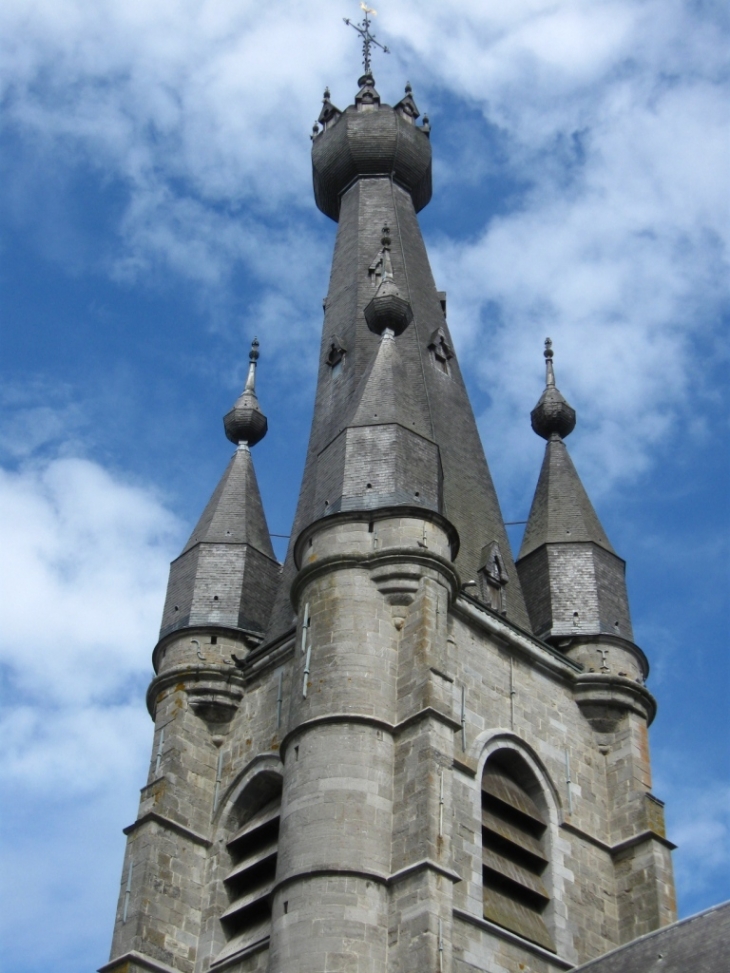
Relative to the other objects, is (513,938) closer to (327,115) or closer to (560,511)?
(560,511)

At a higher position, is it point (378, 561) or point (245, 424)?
point (245, 424)

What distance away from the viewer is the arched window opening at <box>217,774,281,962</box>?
20.8 metres

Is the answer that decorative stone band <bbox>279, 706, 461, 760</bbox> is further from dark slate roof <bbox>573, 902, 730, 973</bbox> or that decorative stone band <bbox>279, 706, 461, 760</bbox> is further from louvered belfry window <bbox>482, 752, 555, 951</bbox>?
dark slate roof <bbox>573, 902, 730, 973</bbox>

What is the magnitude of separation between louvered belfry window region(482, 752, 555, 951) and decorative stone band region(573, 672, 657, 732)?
2010 millimetres

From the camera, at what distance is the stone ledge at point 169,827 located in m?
21.9

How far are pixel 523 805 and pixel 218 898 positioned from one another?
4.20m

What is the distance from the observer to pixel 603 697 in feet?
78.4

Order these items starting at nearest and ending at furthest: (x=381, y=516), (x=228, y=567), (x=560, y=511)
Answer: (x=381, y=516) < (x=228, y=567) < (x=560, y=511)

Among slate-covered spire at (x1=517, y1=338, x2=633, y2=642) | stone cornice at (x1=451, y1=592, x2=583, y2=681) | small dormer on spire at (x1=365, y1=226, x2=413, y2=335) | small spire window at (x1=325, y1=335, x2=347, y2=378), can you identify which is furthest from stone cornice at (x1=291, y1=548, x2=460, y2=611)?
small spire window at (x1=325, y1=335, x2=347, y2=378)

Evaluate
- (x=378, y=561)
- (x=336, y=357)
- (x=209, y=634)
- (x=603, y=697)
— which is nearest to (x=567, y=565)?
(x=603, y=697)

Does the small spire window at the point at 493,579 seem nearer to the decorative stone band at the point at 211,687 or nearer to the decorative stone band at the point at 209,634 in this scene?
the decorative stone band at the point at 209,634

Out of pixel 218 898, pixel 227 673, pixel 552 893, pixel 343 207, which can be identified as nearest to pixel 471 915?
pixel 552 893

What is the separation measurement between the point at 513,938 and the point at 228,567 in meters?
8.35

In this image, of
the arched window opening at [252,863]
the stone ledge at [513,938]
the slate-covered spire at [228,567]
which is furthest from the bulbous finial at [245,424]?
the stone ledge at [513,938]
